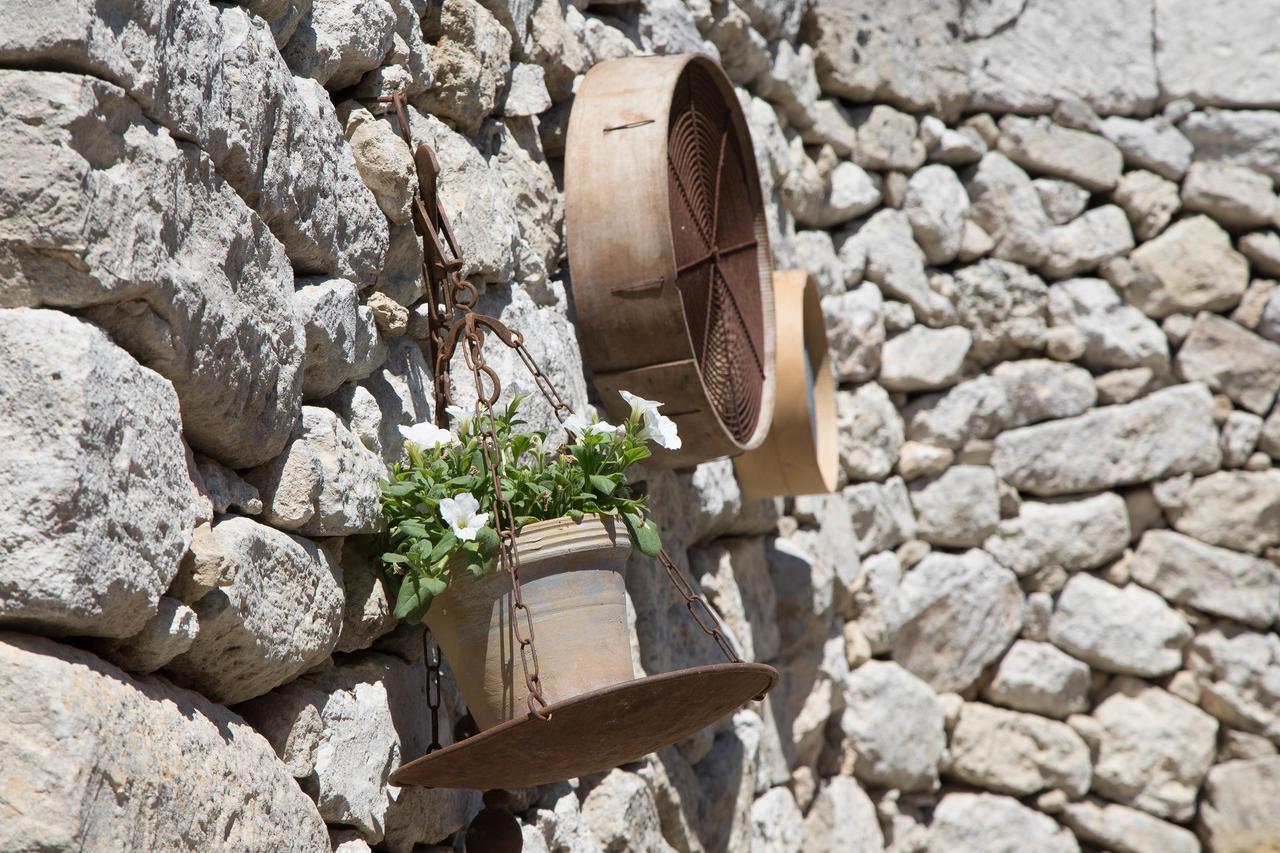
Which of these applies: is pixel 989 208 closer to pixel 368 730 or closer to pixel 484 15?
pixel 484 15

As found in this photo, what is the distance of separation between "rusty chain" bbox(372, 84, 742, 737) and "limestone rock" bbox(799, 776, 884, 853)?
1.68 metres

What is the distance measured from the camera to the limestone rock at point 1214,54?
13.1ft

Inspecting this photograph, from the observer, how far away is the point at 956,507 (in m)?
3.85

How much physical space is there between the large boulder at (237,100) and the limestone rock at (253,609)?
0.99ft

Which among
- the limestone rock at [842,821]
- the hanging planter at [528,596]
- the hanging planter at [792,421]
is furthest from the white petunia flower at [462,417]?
the limestone rock at [842,821]

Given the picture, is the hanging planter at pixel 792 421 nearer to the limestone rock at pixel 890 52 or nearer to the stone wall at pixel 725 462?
the stone wall at pixel 725 462

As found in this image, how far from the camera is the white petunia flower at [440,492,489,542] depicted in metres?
1.48

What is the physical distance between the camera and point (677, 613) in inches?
102

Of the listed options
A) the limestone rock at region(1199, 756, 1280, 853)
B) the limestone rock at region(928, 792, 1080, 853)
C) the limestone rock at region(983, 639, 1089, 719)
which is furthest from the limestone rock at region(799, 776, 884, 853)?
the limestone rock at region(1199, 756, 1280, 853)

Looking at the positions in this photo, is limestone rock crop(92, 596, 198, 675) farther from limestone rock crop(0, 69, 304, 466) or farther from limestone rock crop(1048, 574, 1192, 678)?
limestone rock crop(1048, 574, 1192, 678)

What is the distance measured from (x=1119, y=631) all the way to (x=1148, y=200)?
1394mm

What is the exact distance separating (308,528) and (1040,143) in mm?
3235

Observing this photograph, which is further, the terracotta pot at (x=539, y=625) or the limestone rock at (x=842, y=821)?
the limestone rock at (x=842, y=821)

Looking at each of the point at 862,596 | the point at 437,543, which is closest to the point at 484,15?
the point at 437,543
